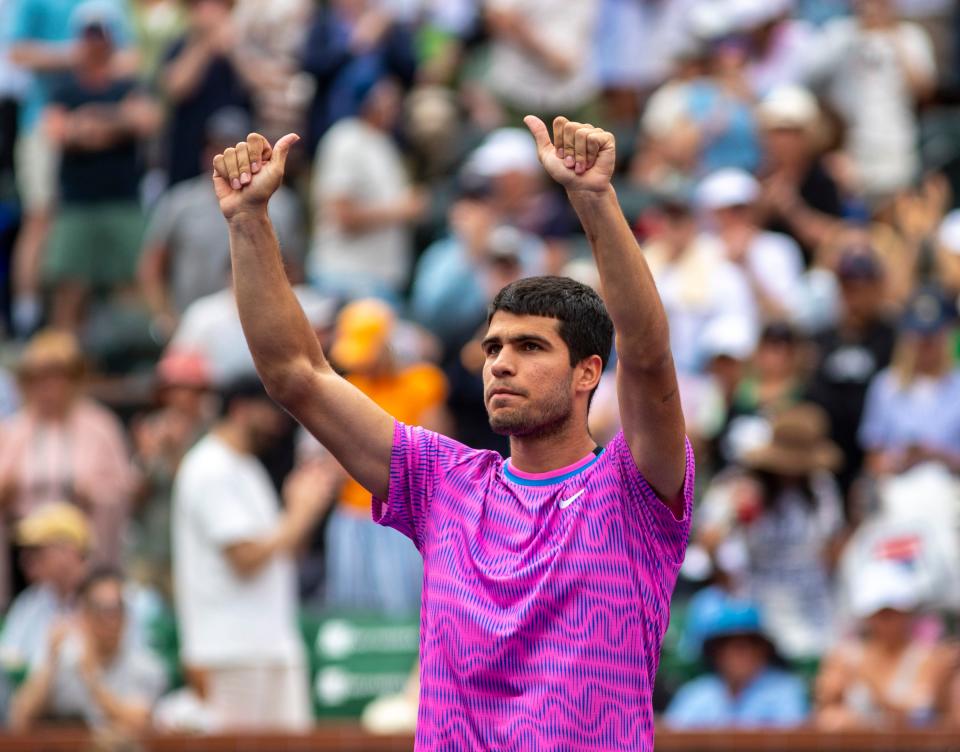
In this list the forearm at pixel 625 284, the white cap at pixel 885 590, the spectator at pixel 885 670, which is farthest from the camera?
the white cap at pixel 885 590

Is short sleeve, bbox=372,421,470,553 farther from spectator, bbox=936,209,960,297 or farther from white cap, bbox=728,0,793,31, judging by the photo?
white cap, bbox=728,0,793,31

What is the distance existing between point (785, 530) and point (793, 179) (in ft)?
12.1

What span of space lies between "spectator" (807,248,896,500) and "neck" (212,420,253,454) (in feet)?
10.1

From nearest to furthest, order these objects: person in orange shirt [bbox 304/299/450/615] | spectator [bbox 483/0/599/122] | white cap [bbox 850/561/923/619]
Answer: white cap [bbox 850/561/923/619] → person in orange shirt [bbox 304/299/450/615] → spectator [bbox 483/0/599/122]

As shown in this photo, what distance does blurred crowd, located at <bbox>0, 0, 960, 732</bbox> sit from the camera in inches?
367

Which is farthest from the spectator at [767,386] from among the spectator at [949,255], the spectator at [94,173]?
the spectator at [94,173]

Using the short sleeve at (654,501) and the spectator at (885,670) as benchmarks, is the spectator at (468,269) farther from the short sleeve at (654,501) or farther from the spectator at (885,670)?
the short sleeve at (654,501)

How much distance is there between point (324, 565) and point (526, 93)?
419 cm

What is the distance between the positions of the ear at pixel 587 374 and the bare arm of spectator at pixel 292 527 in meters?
4.85

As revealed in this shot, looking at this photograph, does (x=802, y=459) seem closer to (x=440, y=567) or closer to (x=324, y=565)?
(x=324, y=565)

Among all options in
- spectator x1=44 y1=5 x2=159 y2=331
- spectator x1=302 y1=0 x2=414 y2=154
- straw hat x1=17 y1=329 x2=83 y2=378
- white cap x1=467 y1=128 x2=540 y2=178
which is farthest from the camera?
spectator x1=302 y1=0 x2=414 y2=154

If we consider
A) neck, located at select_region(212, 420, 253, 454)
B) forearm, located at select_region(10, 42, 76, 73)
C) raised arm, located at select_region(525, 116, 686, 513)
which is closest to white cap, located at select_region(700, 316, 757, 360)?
neck, located at select_region(212, 420, 253, 454)

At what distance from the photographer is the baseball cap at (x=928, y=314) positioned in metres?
10.6

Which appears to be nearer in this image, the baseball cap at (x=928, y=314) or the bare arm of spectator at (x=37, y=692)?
the bare arm of spectator at (x=37, y=692)
